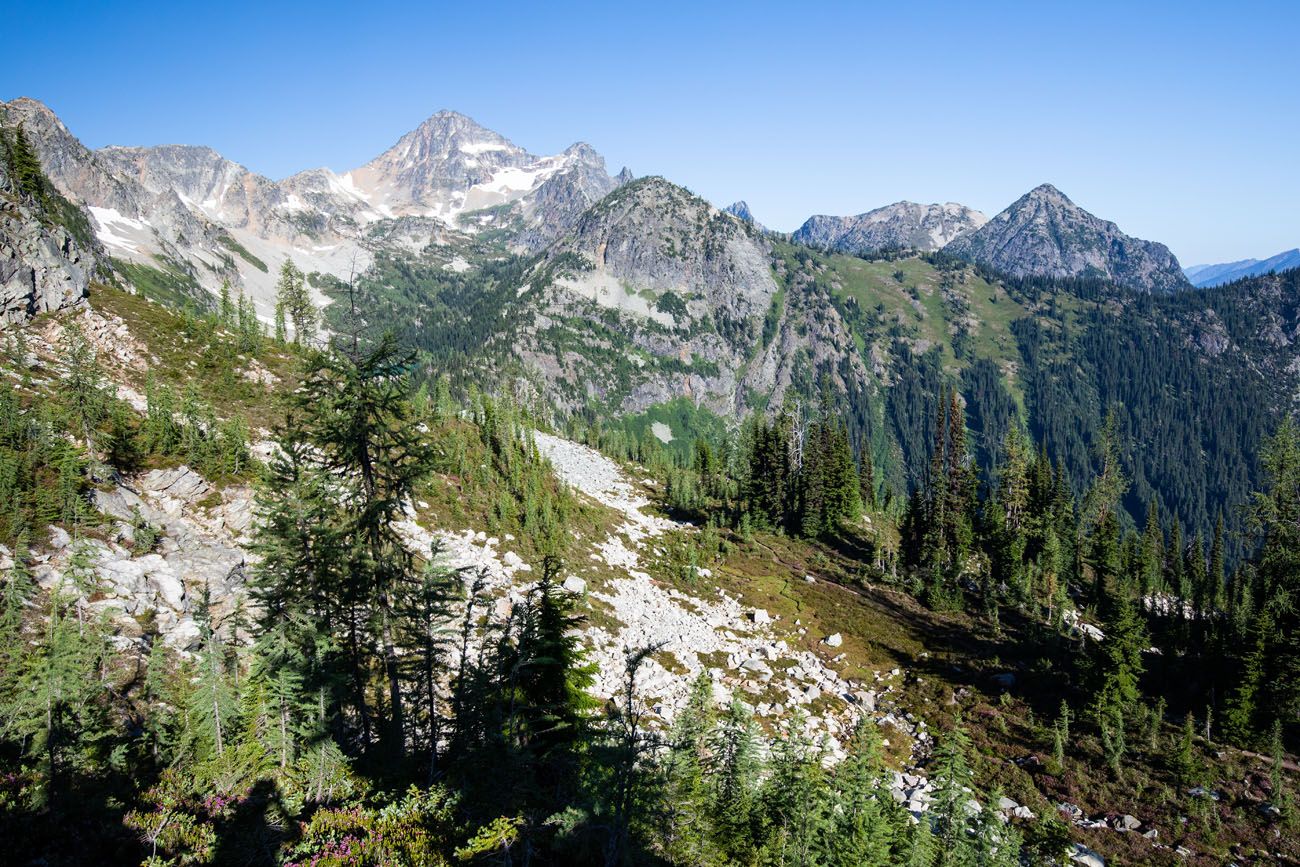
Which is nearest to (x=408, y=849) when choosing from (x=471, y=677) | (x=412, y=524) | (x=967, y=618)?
(x=471, y=677)

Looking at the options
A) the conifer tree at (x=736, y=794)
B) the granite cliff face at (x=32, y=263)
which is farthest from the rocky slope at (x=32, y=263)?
the conifer tree at (x=736, y=794)

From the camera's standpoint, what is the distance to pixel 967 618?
57062 mm

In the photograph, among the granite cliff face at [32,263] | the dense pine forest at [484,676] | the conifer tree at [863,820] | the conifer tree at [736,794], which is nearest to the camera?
the dense pine forest at [484,676]

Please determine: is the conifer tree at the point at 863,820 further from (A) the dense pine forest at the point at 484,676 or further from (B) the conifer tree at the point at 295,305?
(B) the conifer tree at the point at 295,305

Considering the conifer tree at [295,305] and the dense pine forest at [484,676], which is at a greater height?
the conifer tree at [295,305]

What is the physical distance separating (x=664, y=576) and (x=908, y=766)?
26254mm

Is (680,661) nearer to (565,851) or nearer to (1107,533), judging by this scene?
(565,851)

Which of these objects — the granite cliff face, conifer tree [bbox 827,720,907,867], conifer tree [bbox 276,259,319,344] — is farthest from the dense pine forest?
conifer tree [bbox 276,259,319,344]

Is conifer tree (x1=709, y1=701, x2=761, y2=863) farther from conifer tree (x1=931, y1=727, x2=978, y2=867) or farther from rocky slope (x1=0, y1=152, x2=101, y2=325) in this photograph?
rocky slope (x1=0, y1=152, x2=101, y2=325)

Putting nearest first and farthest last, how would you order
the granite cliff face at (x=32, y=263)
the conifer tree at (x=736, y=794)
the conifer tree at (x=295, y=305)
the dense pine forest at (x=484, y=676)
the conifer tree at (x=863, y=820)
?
the dense pine forest at (x=484, y=676), the conifer tree at (x=863, y=820), the conifer tree at (x=736, y=794), the granite cliff face at (x=32, y=263), the conifer tree at (x=295, y=305)

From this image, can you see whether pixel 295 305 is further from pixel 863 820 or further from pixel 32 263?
pixel 863 820

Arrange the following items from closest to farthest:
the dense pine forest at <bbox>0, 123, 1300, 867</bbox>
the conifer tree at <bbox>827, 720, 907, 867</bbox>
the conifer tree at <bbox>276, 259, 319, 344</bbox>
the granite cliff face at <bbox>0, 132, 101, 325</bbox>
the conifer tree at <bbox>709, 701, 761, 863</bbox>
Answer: the dense pine forest at <bbox>0, 123, 1300, 867</bbox>
the conifer tree at <bbox>827, 720, 907, 867</bbox>
the conifer tree at <bbox>709, 701, 761, 863</bbox>
the granite cliff face at <bbox>0, 132, 101, 325</bbox>
the conifer tree at <bbox>276, 259, 319, 344</bbox>

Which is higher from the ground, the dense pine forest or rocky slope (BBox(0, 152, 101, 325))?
rocky slope (BBox(0, 152, 101, 325))

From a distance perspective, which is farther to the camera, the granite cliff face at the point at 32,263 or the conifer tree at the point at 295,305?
the conifer tree at the point at 295,305
